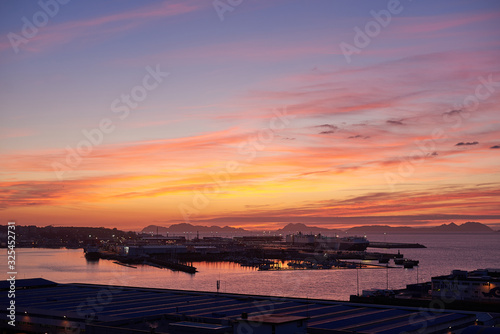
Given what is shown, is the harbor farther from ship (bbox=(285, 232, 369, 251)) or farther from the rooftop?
the rooftop

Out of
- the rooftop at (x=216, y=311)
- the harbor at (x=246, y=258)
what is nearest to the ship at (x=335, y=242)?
the harbor at (x=246, y=258)

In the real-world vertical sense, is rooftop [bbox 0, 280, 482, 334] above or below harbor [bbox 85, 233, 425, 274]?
above

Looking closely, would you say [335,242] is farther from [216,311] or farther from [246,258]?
[216,311]

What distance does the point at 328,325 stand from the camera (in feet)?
60.0

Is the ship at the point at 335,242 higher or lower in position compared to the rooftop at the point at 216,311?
lower

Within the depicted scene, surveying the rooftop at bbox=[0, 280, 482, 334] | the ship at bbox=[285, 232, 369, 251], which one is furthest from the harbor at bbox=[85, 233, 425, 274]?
the rooftop at bbox=[0, 280, 482, 334]

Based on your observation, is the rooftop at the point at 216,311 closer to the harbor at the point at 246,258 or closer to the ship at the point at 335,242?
the harbor at the point at 246,258

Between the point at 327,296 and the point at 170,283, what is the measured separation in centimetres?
2336

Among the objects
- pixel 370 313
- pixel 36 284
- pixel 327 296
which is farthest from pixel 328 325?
pixel 327 296

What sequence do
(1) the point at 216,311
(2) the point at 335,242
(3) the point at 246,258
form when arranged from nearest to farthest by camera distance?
(1) the point at 216,311 → (3) the point at 246,258 → (2) the point at 335,242

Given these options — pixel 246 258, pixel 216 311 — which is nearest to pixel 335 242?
pixel 246 258

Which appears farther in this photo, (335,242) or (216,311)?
(335,242)

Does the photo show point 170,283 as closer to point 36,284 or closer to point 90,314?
point 36,284

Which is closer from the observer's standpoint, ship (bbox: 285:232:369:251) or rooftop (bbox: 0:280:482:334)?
rooftop (bbox: 0:280:482:334)
